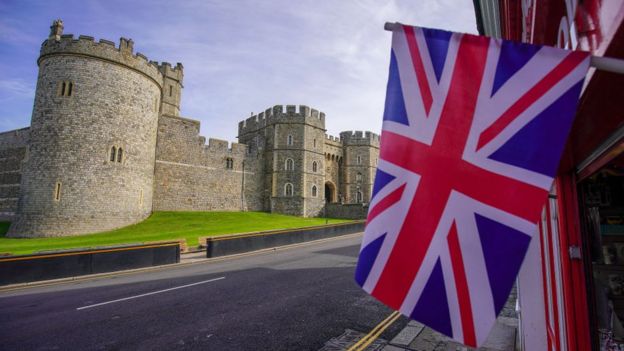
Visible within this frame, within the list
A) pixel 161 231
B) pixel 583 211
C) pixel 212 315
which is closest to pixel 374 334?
pixel 212 315

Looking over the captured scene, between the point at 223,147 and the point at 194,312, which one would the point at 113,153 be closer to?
the point at 223,147

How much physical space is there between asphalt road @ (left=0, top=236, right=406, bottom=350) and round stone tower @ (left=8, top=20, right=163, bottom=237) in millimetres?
14426

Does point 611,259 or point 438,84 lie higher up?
point 438,84

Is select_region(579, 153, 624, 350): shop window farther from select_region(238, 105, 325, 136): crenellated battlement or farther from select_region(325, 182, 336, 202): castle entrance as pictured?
select_region(325, 182, 336, 202): castle entrance

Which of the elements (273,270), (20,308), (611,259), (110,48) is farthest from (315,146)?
(611,259)

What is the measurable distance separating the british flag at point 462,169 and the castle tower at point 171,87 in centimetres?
4039

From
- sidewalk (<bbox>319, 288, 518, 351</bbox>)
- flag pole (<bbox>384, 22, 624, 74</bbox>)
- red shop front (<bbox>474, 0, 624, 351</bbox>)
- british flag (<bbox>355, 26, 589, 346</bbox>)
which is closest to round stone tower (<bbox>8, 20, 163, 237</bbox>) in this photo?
sidewalk (<bbox>319, 288, 518, 351</bbox>)

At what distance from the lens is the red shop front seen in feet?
4.79

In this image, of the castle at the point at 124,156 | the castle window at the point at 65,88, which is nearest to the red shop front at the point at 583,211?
the castle at the point at 124,156

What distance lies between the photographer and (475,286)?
1.54m

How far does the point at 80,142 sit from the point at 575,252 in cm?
2773

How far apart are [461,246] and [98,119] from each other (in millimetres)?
27805

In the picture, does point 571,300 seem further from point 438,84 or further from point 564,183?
point 438,84

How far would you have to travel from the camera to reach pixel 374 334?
5.75 m
